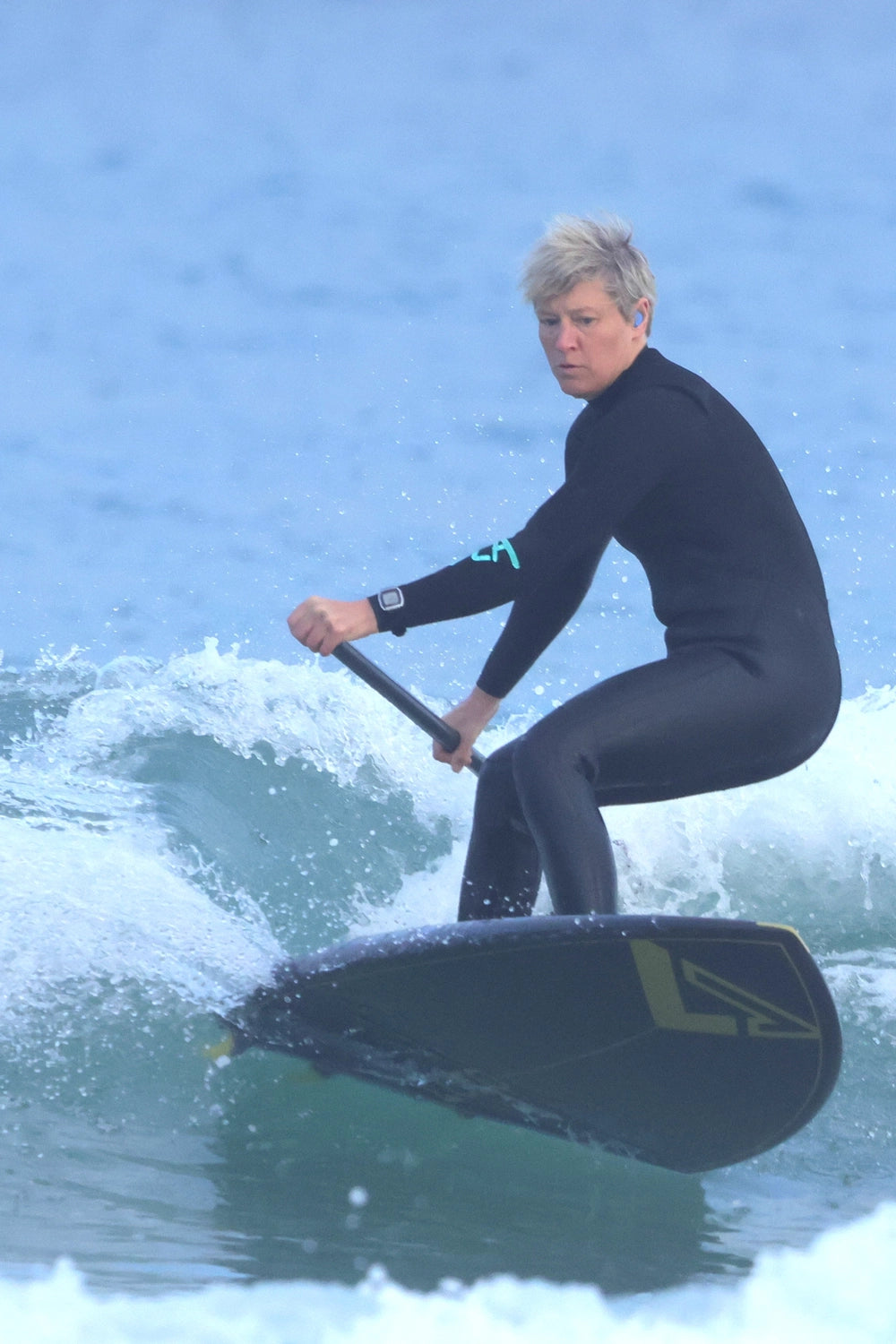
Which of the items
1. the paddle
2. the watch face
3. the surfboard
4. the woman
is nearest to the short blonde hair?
the woman

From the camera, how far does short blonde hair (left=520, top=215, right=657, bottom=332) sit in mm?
2602

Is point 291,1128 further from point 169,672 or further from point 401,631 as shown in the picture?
point 169,672

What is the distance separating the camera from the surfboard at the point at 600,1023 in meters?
2.45

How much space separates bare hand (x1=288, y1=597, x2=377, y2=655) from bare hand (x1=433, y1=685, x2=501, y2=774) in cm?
65

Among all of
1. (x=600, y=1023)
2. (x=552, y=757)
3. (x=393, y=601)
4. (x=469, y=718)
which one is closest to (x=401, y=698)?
(x=469, y=718)

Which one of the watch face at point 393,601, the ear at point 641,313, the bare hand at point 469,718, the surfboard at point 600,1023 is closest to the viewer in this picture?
the surfboard at point 600,1023

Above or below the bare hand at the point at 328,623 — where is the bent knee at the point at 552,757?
below

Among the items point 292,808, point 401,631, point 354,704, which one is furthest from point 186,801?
point 401,631

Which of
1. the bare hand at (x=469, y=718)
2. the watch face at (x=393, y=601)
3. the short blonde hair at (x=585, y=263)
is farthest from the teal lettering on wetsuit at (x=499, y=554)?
the bare hand at (x=469, y=718)

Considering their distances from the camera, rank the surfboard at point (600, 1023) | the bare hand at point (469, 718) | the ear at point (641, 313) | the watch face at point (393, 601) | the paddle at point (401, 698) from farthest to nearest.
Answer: the bare hand at point (469, 718) < the paddle at point (401, 698) < the ear at point (641, 313) < the watch face at point (393, 601) < the surfboard at point (600, 1023)

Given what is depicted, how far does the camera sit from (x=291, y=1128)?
309 cm

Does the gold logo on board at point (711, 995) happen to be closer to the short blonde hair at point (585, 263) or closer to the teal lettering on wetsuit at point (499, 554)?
the teal lettering on wetsuit at point (499, 554)

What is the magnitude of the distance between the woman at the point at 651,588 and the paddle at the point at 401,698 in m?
0.35

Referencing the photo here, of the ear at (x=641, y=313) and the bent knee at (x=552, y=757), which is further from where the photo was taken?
the ear at (x=641, y=313)
